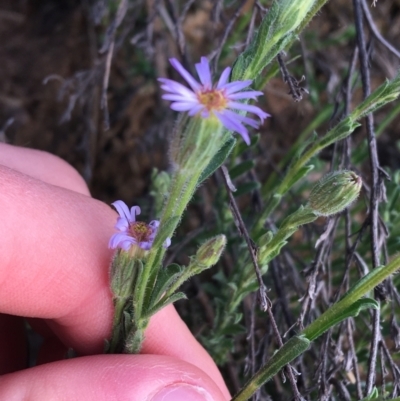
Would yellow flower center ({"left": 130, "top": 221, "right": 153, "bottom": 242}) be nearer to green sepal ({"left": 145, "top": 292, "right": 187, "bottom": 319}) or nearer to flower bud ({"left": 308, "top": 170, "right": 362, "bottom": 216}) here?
green sepal ({"left": 145, "top": 292, "right": 187, "bottom": 319})

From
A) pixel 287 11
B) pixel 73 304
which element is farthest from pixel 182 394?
pixel 287 11

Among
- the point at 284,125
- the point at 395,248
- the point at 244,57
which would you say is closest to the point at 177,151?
the point at 244,57

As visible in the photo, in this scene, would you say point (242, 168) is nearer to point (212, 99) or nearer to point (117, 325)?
point (117, 325)

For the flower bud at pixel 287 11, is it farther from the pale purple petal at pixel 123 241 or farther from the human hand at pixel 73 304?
the human hand at pixel 73 304

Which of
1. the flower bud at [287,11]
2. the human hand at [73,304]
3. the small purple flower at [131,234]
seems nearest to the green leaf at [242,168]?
the human hand at [73,304]

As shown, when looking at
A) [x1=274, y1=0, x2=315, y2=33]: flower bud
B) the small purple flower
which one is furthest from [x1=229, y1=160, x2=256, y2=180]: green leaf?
[x1=274, y1=0, x2=315, y2=33]: flower bud

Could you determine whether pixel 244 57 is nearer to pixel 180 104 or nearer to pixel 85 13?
pixel 180 104
